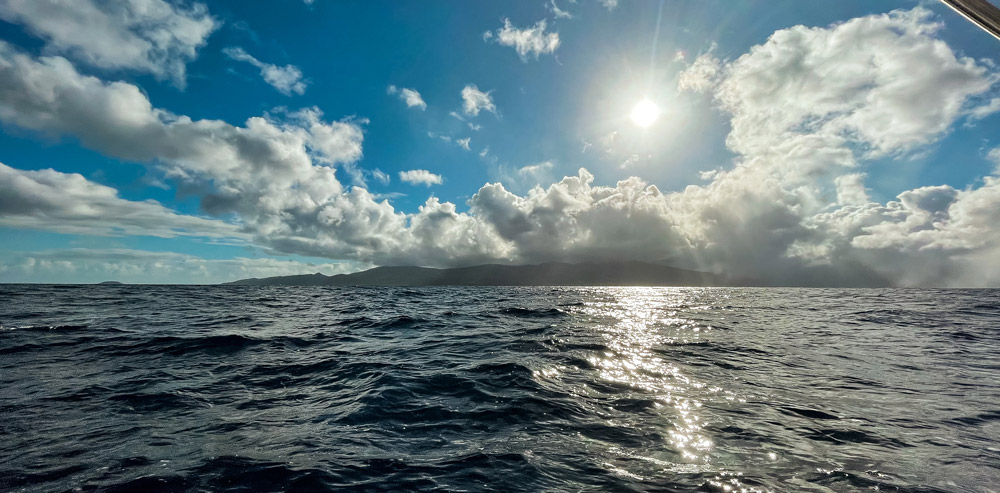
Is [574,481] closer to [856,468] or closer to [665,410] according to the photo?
[665,410]

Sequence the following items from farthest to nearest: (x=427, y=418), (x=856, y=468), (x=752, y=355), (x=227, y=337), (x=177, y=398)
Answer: (x=227, y=337) < (x=752, y=355) < (x=177, y=398) < (x=427, y=418) < (x=856, y=468)

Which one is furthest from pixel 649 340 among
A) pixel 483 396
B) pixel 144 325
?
pixel 144 325

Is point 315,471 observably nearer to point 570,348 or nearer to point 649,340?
point 570,348

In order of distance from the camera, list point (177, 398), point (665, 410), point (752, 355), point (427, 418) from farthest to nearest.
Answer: point (752, 355) < point (177, 398) < point (665, 410) < point (427, 418)

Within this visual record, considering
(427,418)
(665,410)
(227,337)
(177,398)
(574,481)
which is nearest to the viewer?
(574,481)

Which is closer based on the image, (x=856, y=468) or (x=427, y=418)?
(x=856, y=468)

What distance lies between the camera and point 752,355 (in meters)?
14.6

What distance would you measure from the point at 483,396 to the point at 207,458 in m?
5.42

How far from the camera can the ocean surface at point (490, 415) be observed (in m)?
5.66

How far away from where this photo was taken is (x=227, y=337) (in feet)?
55.4

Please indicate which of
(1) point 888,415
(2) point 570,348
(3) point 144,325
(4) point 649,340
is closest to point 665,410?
(1) point 888,415

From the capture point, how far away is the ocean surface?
5.66 metres

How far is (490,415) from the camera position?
8.16m

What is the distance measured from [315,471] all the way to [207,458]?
2042 mm
